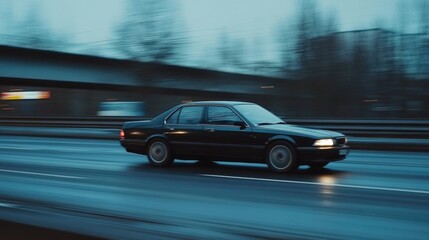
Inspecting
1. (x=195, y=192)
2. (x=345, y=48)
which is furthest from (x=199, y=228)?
(x=345, y=48)

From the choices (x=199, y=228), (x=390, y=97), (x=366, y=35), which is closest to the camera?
(x=199, y=228)

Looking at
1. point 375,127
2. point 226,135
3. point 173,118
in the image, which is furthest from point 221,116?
point 375,127

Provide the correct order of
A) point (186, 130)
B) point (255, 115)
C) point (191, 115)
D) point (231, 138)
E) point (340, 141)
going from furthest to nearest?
point (191, 115)
point (186, 130)
point (255, 115)
point (231, 138)
point (340, 141)

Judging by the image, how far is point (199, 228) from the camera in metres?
5.88

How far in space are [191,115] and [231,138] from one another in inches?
50.6

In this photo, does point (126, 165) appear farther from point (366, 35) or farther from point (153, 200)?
point (366, 35)

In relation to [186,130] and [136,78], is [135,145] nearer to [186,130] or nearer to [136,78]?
[186,130]

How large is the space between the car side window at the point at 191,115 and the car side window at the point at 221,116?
23 centimetres

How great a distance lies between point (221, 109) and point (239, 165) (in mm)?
1536

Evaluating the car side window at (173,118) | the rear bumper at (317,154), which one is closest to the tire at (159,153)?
the car side window at (173,118)

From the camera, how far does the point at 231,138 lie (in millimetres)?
10961

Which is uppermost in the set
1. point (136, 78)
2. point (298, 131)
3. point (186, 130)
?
point (136, 78)

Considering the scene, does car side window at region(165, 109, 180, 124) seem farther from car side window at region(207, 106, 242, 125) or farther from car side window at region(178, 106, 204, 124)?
car side window at region(207, 106, 242, 125)

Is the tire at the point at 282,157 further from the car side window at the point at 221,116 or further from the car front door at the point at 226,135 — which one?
the car side window at the point at 221,116
